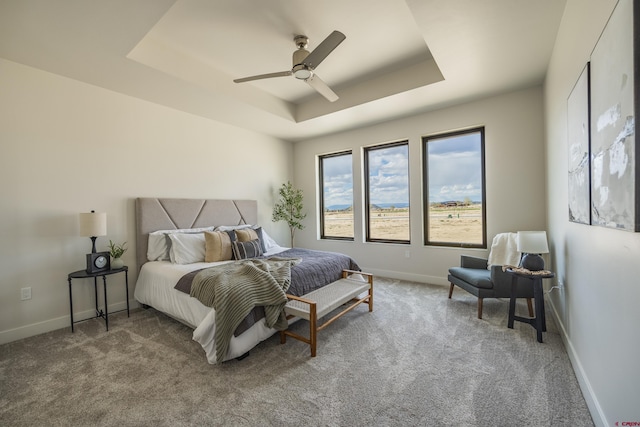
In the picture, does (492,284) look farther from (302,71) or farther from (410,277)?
(302,71)

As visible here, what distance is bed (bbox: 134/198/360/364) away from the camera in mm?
2199

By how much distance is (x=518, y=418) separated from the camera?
5.05 feet

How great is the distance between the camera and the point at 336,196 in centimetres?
538

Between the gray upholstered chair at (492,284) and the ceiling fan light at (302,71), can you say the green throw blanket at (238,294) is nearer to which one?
the ceiling fan light at (302,71)

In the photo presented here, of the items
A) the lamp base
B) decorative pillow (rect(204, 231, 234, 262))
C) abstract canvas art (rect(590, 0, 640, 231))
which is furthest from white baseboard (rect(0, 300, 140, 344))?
the lamp base

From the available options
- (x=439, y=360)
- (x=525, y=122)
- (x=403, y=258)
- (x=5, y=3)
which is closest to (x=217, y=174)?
(x=5, y=3)

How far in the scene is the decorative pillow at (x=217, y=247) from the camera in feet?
11.0

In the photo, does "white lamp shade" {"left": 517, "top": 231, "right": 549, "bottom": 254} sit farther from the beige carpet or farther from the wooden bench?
the wooden bench

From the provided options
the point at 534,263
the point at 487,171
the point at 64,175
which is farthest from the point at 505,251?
the point at 64,175

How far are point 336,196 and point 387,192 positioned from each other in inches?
42.0

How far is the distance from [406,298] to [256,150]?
3619 millimetres

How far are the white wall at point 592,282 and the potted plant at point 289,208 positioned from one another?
3909 mm

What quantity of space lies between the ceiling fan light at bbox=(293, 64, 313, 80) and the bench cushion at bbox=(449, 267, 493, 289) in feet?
9.20

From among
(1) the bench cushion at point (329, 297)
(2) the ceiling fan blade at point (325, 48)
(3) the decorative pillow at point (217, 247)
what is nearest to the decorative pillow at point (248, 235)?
(3) the decorative pillow at point (217, 247)
